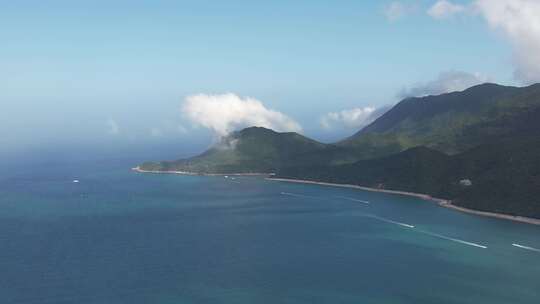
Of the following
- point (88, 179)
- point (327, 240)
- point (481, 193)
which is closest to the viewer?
point (327, 240)

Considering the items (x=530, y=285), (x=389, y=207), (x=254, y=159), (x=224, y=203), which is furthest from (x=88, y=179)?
(x=530, y=285)

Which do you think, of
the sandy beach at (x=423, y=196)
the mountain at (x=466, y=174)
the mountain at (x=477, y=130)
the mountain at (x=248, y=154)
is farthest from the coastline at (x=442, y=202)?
the mountain at (x=477, y=130)

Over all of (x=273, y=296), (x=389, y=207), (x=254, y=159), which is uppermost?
(x=254, y=159)

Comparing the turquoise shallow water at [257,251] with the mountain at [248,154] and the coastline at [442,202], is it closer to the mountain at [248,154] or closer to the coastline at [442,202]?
the coastline at [442,202]

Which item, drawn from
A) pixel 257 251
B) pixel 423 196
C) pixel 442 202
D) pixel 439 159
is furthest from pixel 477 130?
pixel 257 251

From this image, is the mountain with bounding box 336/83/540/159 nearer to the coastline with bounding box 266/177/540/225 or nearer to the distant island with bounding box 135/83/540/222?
the distant island with bounding box 135/83/540/222

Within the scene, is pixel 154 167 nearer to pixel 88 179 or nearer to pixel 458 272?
pixel 88 179

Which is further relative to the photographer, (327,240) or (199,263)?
(327,240)

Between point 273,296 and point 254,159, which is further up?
point 254,159
